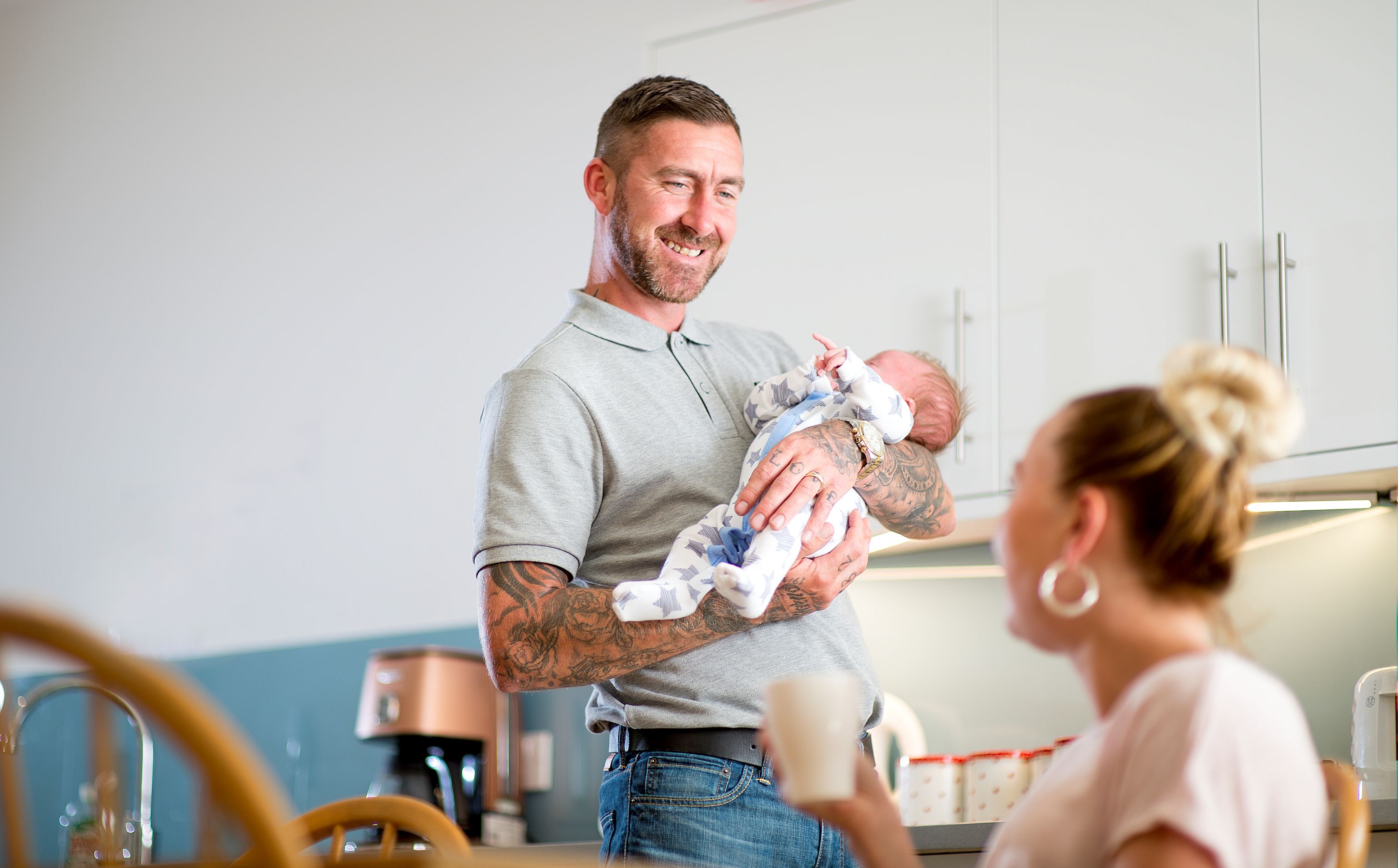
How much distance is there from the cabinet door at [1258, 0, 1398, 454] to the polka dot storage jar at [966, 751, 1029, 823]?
28.2 inches

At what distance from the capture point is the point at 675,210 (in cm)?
184

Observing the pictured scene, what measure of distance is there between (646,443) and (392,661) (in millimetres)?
1709

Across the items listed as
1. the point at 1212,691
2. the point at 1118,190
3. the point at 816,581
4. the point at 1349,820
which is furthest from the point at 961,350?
the point at 1212,691

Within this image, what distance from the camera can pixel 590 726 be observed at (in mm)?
1722

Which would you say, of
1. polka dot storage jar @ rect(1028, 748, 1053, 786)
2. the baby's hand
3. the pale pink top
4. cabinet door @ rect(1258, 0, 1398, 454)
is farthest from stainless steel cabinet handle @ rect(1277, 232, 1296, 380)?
the pale pink top

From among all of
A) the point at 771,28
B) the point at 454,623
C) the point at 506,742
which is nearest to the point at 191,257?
the point at 454,623

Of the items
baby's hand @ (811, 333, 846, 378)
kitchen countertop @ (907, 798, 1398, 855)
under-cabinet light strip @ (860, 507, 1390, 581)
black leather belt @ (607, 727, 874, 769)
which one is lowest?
kitchen countertop @ (907, 798, 1398, 855)

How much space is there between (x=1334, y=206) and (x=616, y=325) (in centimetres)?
129

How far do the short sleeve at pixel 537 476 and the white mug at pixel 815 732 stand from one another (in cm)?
74

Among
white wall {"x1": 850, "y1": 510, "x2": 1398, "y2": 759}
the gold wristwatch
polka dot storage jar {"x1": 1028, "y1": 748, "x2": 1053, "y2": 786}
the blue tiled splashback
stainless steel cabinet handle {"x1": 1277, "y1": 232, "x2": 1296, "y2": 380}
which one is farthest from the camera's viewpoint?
the blue tiled splashback

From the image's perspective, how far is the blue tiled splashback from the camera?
3305 mm

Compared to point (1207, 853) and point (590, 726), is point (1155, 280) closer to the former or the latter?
point (590, 726)

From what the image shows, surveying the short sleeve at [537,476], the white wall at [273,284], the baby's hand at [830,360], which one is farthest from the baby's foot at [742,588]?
the white wall at [273,284]

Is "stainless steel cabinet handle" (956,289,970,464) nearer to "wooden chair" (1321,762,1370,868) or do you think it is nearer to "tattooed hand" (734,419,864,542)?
"tattooed hand" (734,419,864,542)
